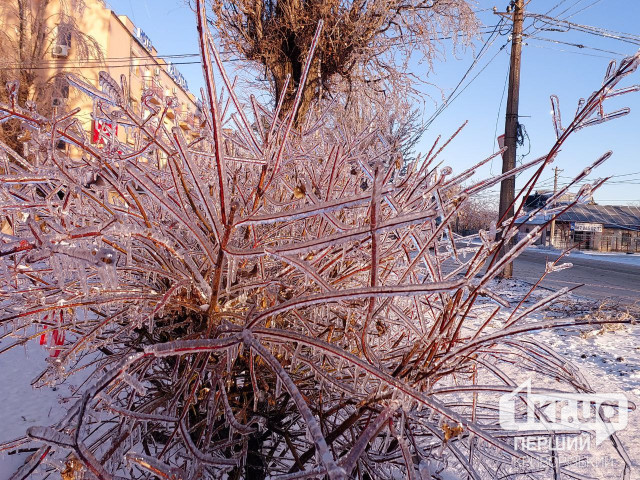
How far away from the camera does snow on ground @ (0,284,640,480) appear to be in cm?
187

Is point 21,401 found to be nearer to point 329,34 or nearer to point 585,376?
point 585,376

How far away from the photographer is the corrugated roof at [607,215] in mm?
33438

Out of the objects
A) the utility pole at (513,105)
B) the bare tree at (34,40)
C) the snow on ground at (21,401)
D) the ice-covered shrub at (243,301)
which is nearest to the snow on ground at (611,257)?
the utility pole at (513,105)

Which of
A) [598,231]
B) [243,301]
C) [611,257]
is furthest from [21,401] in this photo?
[598,231]

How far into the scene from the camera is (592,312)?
196 inches

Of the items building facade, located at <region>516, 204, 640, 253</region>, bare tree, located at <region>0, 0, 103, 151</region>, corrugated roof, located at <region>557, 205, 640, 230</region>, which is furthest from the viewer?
corrugated roof, located at <region>557, 205, 640, 230</region>

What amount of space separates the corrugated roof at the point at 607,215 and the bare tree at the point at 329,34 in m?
32.7

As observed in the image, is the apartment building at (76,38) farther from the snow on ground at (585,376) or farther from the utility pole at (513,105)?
the utility pole at (513,105)

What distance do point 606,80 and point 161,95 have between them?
1111 mm

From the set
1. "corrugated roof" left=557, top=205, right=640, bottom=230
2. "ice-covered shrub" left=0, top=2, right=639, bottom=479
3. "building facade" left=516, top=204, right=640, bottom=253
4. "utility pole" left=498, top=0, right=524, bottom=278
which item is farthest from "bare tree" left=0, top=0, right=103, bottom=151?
"corrugated roof" left=557, top=205, right=640, bottom=230

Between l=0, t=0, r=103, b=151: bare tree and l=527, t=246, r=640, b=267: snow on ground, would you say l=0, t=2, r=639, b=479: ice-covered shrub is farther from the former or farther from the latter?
l=527, t=246, r=640, b=267: snow on ground

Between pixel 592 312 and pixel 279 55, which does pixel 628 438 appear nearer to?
pixel 592 312

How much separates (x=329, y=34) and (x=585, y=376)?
166 inches

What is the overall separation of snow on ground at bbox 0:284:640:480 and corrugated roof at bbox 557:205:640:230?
110 ft
